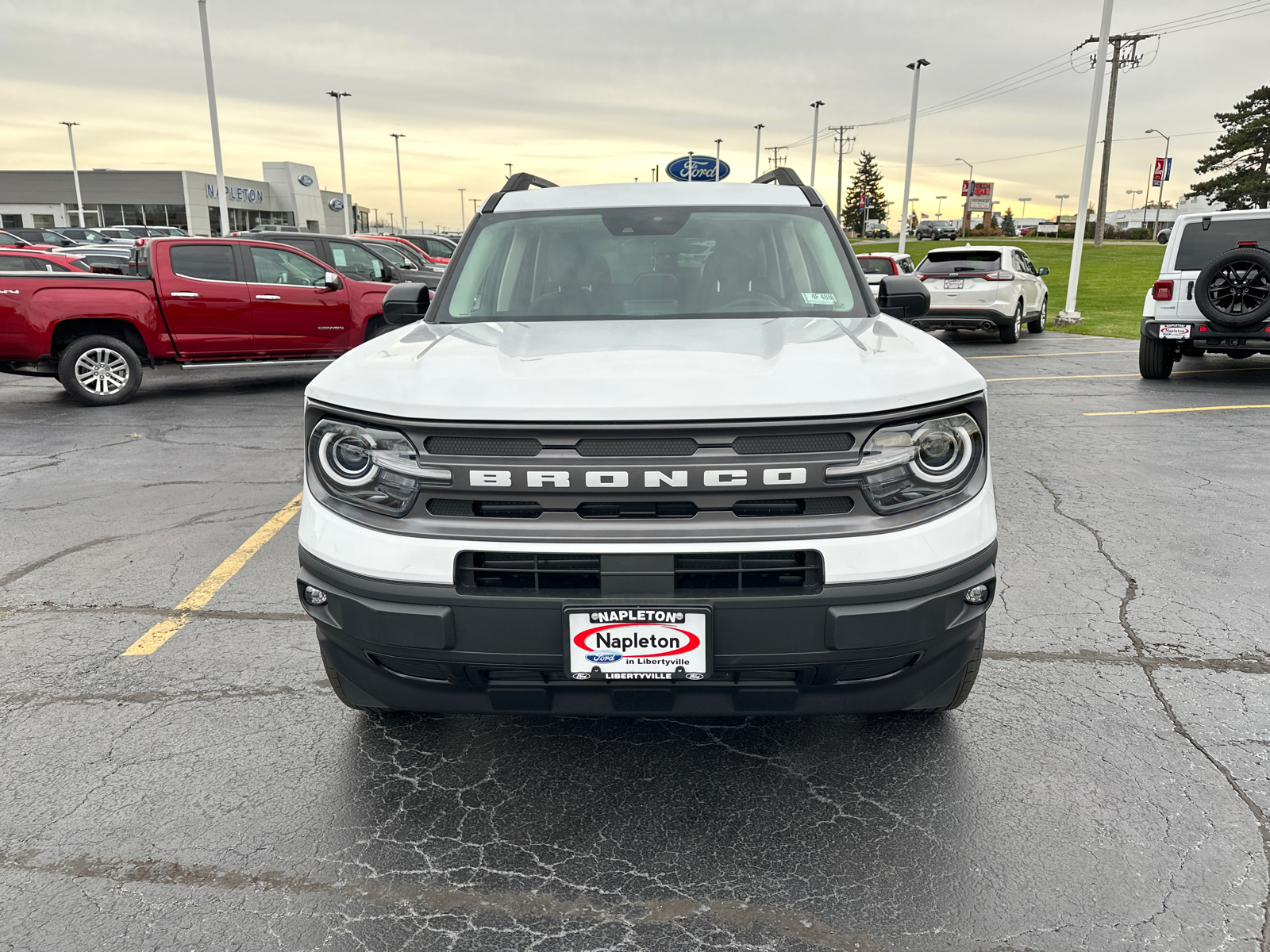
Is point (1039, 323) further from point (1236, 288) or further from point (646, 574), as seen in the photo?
point (646, 574)

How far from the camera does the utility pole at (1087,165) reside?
18.2m

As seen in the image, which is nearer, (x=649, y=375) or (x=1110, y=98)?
(x=649, y=375)

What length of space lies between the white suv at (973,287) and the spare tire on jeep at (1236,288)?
5.50 metres

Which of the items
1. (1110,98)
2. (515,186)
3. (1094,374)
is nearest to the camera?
(515,186)

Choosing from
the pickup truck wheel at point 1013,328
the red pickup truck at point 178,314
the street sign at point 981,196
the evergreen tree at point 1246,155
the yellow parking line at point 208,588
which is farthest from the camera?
the street sign at point 981,196

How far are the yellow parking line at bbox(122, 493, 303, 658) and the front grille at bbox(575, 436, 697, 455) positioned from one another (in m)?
2.57

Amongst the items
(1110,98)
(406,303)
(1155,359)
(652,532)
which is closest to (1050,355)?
(1155,359)

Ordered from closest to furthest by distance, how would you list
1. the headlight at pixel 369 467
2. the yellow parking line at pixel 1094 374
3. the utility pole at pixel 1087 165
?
1. the headlight at pixel 369 467
2. the yellow parking line at pixel 1094 374
3. the utility pole at pixel 1087 165

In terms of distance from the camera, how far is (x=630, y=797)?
2799 mm

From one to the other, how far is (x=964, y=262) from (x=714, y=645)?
15.3 meters

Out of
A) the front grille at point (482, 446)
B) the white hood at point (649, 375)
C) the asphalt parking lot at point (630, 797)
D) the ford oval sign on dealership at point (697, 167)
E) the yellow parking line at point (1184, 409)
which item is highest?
the ford oval sign on dealership at point (697, 167)

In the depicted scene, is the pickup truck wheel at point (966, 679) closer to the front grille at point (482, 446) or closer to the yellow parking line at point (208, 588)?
the front grille at point (482, 446)

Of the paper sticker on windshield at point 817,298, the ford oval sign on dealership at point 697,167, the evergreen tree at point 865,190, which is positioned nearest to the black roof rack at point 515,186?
the paper sticker on windshield at point 817,298

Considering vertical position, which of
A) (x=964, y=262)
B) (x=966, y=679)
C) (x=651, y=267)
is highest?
(x=651, y=267)
